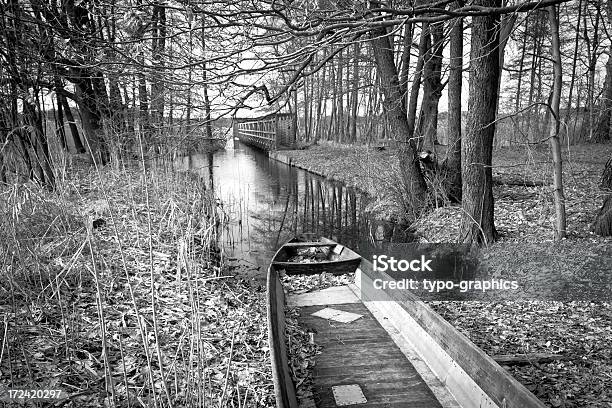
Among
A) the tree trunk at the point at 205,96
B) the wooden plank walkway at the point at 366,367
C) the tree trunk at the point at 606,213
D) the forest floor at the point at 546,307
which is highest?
the tree trunk at the point at 205,96

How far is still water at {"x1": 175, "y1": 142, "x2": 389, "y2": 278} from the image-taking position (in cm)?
862

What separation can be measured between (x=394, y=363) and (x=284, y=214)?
7933mm

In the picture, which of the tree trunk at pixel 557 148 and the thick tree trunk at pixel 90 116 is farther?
the thick tree trunk at pixel 90 116

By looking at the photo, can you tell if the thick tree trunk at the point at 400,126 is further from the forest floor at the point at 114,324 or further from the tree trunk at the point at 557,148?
the forest floor at the point at 114,324

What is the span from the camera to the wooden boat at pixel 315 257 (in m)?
5.70

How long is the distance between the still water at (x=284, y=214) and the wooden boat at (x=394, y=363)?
2.95m

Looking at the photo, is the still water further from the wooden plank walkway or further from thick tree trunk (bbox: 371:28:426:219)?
the wooden plank walkway

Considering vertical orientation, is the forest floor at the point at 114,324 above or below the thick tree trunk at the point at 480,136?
below

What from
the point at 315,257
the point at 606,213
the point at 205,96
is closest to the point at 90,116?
the point at 315,257

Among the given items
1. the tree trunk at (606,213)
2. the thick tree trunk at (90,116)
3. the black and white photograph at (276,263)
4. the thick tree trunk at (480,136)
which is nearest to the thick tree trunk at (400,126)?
the black and white photograph at (276,263)

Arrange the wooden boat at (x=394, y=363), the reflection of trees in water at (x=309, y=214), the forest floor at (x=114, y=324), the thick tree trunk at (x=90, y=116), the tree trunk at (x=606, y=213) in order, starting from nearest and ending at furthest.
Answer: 1. the forest floor at (x=114, y=324)
2. the wooden boat at (x=394, y=363)
3. the tree trunk at (x=606, y=213)
4. the reflection of trees in water at (x=309, y=214)
5. the thick tree trunk at (x=90, y=116)

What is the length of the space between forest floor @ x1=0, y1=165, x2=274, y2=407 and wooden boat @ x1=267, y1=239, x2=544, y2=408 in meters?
0.40

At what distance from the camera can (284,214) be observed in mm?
11406

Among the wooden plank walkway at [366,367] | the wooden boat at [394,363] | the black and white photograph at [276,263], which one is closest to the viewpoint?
the wooden boat at [394,363]
